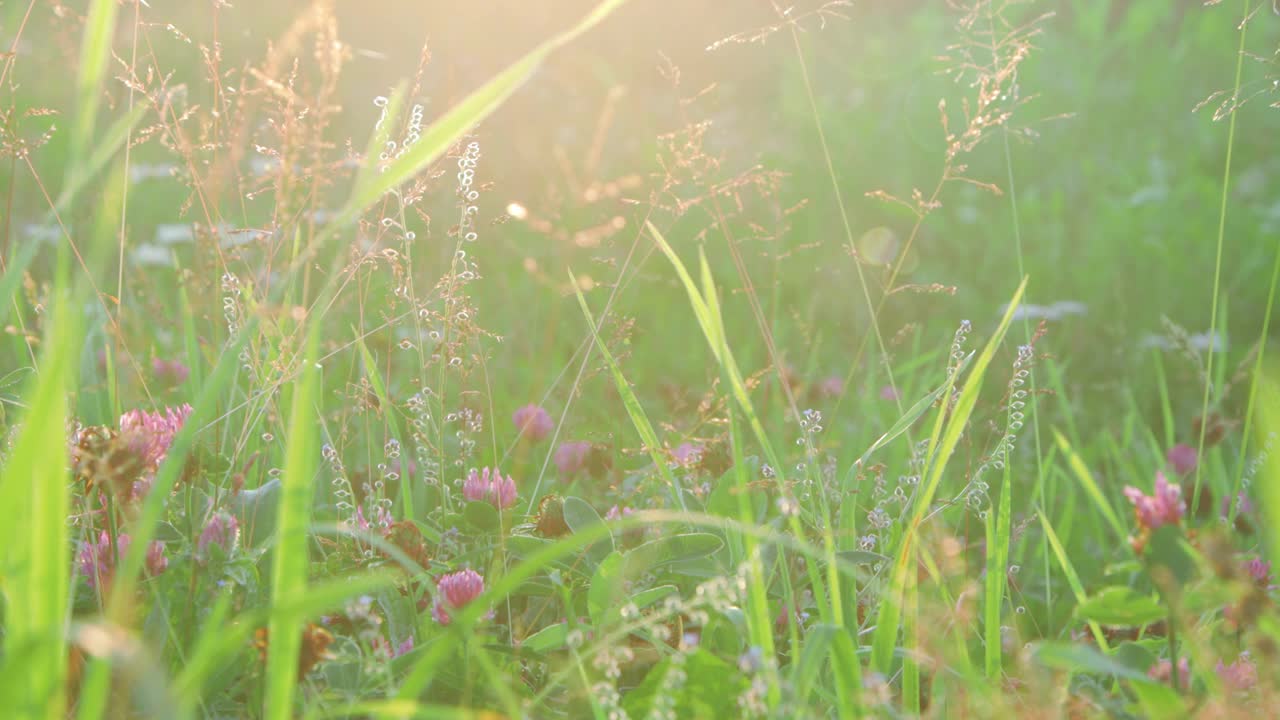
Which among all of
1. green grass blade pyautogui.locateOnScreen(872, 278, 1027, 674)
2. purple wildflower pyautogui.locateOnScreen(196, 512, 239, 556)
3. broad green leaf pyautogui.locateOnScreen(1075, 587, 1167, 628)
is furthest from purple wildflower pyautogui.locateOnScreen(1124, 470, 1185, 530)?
purple wildflower pyautogui.locateOnScreen(196, 512, 239, 556)

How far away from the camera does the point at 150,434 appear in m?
1.29

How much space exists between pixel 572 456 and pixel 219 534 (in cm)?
74

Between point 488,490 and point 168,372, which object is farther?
point 168,372

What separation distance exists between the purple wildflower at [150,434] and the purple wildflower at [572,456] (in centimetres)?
59

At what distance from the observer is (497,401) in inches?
97.4

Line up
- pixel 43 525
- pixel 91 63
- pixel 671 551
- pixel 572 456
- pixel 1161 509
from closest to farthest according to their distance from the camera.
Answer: pixel 43 525, pixel 91 63, pixel 1161 509, pixel 671 551, pixel 572 456

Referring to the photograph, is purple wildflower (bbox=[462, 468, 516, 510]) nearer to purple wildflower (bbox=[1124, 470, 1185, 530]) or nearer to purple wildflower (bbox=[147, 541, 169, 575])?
purple wildflower (bbox=[147, 541, 169, 575])

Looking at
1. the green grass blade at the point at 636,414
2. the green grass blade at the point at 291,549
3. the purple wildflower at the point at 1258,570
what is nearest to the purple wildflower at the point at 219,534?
the green grass blade at the point at 291,549

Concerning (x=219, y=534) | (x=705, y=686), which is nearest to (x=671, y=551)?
(x=705, y=686)

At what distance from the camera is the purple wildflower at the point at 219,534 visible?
45.2 inches

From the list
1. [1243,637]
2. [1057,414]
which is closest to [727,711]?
[1243,637]

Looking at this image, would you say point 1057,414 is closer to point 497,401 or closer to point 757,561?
point 497,401

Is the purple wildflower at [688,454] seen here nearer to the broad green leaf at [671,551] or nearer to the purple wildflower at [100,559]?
the broad green leaf at [671,551]

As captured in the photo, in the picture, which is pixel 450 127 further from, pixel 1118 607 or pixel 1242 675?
pixel 1242 675
